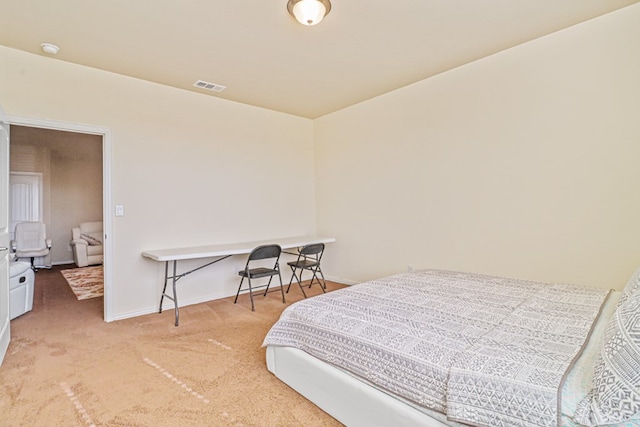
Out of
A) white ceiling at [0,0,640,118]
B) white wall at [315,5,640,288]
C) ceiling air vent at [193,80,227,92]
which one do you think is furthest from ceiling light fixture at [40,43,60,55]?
white wall at [315,5,640,288]

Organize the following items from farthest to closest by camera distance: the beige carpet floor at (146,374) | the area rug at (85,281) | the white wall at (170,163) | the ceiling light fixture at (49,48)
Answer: the area rug at (85,281) < the white wall at (170,163) < the ceiling light fixture at (49,48) < the beige carpet floor at (146,374)

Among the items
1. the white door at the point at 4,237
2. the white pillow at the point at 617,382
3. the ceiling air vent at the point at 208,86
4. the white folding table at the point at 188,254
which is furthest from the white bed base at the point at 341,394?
the ceiling air vent at the point at 208,86

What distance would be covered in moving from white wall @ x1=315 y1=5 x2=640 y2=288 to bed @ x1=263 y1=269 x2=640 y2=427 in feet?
2.09

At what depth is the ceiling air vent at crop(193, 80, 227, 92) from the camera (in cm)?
362

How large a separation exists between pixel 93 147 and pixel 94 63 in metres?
4.63

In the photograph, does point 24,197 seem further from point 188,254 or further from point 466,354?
point 466,354

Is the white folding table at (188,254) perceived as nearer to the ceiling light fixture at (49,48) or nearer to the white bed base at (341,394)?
the white bed base at (341,394)

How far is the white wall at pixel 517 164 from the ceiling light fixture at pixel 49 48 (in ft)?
10.6

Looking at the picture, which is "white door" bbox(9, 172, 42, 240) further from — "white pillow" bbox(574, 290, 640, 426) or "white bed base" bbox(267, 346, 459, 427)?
"white pillow" bbox(574, 290, 640, 426)

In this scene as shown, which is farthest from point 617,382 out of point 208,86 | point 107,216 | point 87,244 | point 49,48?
point 87,244

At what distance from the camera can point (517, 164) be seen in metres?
2.96

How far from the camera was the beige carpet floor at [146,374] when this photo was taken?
1.80 meters

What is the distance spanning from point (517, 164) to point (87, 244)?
23.8 ft

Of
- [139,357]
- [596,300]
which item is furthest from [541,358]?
[139,357]
